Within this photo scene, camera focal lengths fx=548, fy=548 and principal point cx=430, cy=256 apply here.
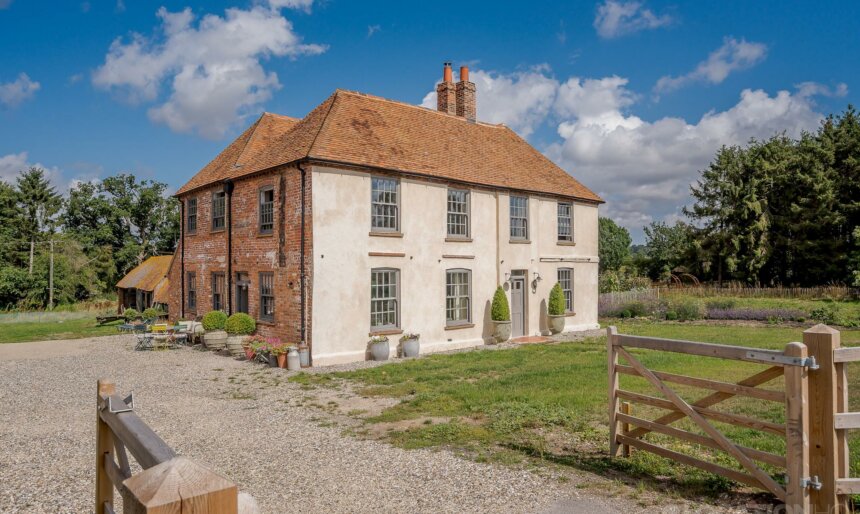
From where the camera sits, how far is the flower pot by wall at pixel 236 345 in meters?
18.0

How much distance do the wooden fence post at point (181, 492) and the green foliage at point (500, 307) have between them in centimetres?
1935

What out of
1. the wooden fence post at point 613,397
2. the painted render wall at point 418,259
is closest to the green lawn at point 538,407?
the wooden fence post at point 613,397

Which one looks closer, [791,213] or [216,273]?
[216,273]

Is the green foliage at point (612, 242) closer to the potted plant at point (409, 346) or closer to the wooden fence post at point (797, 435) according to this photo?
the potted plant at point (409, 346)

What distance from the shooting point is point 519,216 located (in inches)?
894

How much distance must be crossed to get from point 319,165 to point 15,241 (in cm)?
4605

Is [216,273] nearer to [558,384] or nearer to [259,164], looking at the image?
[259,164]

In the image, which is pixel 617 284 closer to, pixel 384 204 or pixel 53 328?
pixel 384 204

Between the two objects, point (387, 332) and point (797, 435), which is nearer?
point (797, 435)

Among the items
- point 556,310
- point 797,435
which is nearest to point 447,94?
point 556,310

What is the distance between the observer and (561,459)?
7.48 metres

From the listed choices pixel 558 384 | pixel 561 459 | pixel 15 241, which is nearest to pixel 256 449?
pixel 561 459

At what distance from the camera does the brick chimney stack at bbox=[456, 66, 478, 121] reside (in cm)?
2466

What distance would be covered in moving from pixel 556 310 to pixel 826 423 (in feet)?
58.7
